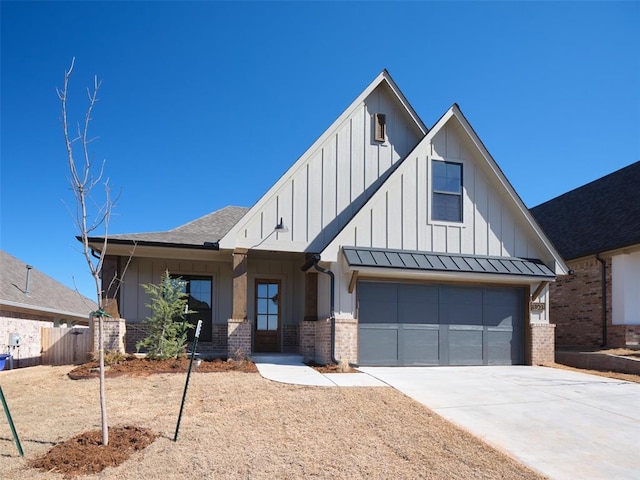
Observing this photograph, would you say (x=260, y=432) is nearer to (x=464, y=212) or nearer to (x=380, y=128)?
(x=464, y=212)

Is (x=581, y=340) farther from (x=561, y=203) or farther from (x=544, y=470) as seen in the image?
(x=544, y=470)

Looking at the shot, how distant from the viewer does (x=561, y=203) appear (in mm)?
22844

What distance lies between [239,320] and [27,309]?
13.0 metres

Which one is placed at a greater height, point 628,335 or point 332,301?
point 332,301

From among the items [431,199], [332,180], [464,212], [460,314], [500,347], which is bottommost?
[500,347]

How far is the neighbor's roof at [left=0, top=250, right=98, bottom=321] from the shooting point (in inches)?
778

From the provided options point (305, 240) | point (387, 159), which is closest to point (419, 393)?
point (305, 240)

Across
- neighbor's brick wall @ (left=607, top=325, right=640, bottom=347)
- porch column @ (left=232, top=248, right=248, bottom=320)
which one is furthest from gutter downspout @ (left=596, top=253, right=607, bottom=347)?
porch column @ (left=232, top=248, right=248, bottom=320)

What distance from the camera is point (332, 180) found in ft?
45.0

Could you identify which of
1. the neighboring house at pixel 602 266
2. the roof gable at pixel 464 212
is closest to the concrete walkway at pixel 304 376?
the roof gable at pixel 464 212

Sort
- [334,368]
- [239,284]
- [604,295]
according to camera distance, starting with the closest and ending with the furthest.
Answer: [334,368], [239,284], [604,295]

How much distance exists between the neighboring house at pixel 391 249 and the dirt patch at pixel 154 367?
73 cm

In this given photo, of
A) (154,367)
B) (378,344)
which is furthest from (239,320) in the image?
(378,344)

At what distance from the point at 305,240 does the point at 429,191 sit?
3.60 meters
